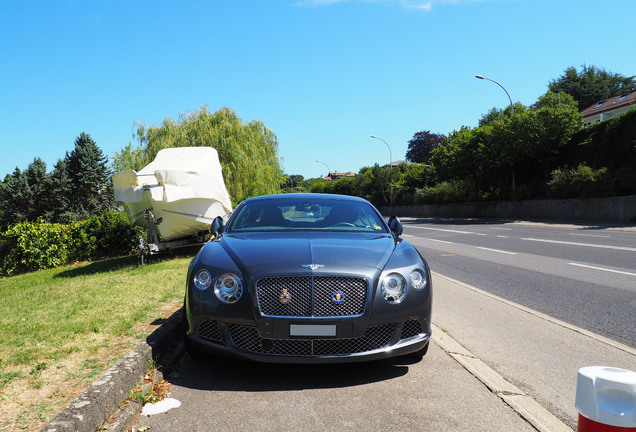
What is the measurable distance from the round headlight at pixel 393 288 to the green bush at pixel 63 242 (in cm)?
1340

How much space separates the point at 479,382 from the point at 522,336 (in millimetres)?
1630

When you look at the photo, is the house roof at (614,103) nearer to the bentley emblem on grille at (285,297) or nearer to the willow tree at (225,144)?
the willow tree at (225,144)

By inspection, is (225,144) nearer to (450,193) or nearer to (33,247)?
(33,247)

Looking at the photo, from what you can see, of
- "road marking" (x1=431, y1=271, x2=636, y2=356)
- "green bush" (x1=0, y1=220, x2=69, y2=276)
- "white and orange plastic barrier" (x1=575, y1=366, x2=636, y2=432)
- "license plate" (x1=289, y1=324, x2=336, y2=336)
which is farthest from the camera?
"green bush" (x1=0, y1=220, x2=69, y2=276)

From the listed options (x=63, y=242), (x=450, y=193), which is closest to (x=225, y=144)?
(x=63, y=242)

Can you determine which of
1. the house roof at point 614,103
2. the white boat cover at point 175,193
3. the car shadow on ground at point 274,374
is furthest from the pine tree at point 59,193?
the house roof at point 614,103

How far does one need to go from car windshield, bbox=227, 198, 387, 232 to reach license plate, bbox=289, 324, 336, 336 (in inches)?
59.3

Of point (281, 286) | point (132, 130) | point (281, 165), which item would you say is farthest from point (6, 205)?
point (281, 286)

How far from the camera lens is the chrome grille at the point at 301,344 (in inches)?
136

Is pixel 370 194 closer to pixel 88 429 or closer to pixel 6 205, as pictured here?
pixel 6 205

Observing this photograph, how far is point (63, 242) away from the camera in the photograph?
15812 millimetres

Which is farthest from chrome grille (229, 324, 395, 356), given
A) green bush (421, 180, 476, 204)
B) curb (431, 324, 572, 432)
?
green bush (421, 180, 476, 204)

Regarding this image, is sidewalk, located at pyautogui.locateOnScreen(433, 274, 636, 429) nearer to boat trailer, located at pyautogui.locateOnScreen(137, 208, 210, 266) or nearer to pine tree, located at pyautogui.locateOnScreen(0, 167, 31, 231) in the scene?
boat trailer, located at pyautogui.locateOnScreen(137, 208, 210, 266)

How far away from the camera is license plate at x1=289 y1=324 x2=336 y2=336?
338 cm
